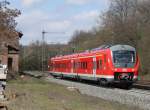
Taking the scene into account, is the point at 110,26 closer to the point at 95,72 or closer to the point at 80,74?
the point at 80,74

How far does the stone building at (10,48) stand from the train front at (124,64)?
46.4 feet

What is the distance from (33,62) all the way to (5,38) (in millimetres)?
74549

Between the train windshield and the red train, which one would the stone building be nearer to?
the red train

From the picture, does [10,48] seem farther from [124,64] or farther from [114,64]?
[124,64]

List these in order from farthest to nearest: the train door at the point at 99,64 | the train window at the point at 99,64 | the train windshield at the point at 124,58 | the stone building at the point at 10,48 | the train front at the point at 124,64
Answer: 1. the stone building at the point at 10,48
2. the train window at the point at 99,64
3. the train door at the point at 99,64
4. the train windshield at the point at 124,58
5. the train front at the point at 124,64

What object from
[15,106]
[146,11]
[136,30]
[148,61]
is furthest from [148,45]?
[15,106]

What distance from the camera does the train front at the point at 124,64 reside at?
98.2 feet

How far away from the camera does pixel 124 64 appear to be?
99.0 feet

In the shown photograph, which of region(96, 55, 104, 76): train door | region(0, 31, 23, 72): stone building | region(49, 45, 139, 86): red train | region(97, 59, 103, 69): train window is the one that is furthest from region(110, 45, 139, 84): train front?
region(0, 31, 23, 72): stone building

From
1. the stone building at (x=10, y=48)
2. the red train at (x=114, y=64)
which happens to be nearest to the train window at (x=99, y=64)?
the red train at (x=114, y=64)

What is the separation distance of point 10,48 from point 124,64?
37113mm

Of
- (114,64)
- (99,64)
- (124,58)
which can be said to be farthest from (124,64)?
(99,64)

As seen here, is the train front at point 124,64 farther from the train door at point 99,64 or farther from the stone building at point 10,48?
the stone building at point 10,48

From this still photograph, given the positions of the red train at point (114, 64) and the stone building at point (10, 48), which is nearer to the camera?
the red train at point (114, 64)
